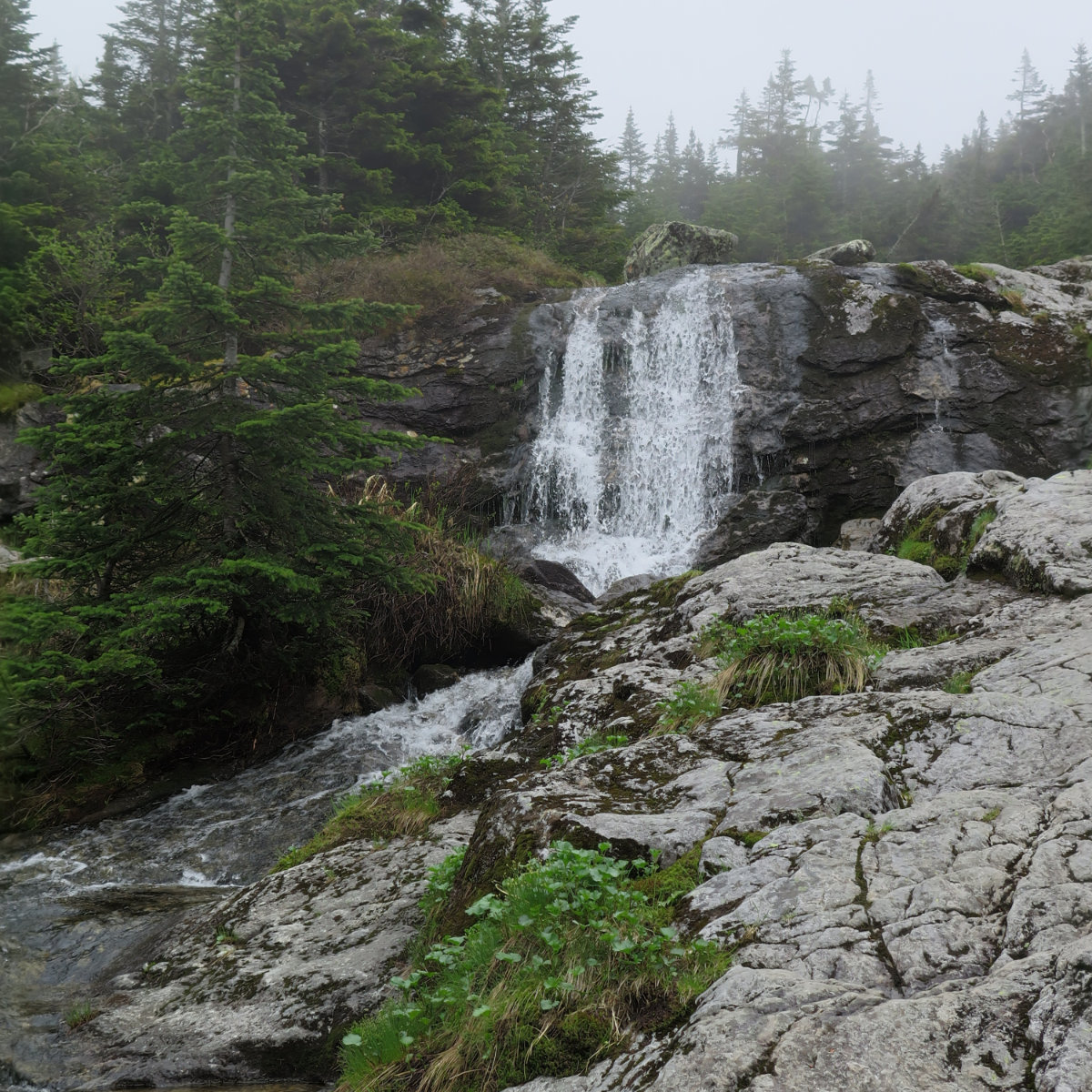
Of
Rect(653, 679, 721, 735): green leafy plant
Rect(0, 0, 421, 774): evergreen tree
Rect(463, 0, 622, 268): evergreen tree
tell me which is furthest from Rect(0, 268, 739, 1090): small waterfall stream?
Rect(463, 0, 622, 268): evergreen tree

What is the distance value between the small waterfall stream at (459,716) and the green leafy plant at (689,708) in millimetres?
3257

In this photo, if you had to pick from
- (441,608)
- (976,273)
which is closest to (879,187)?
(976,273)

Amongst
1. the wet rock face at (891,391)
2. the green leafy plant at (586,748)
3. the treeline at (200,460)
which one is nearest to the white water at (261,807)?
the treeline at (200,460)

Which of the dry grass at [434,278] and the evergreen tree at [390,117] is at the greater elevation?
the evergreen tree at [390,117]

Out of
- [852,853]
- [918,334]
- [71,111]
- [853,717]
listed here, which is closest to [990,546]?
[853,717]

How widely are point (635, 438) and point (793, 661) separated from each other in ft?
32.6

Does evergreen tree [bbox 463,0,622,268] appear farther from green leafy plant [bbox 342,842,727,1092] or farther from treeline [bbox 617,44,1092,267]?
green leafy plant [bbox 342,842,727,1092]

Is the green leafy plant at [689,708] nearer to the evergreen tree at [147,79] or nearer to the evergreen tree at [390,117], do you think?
the evergreen tree at [390,117]

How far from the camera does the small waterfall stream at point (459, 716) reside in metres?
4.83

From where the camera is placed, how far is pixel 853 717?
4082 millimetres

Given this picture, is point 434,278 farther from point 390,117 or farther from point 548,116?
point 548,116

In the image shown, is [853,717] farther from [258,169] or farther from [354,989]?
[258,169]

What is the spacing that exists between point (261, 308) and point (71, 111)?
15386mm

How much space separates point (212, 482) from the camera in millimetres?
7824
